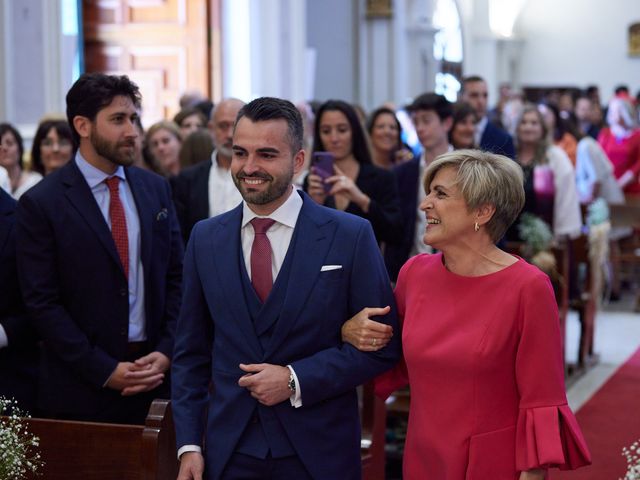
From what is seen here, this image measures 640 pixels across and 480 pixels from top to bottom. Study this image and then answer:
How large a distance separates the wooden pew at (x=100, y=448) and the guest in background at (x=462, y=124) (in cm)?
365

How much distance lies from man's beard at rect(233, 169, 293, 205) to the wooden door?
8131mm

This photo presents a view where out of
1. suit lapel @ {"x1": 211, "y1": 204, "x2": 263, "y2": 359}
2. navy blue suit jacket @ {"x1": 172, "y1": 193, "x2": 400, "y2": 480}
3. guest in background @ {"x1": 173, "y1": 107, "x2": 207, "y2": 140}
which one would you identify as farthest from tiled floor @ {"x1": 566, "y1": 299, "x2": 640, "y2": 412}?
suit lapel @ {"x1": 211, "y1": 204, "x2": 263, "y2": 359}

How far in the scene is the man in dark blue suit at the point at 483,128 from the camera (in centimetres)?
693

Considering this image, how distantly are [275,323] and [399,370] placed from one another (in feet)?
1.41

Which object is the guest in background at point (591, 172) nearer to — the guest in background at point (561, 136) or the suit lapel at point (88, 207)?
the guest in background at point (561, 136)

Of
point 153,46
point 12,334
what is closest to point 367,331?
point 12,334

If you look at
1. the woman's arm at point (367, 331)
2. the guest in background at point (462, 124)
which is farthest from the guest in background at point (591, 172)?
the woman's arm at point (367, 331)

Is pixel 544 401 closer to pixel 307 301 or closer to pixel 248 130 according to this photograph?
pixel 307 301

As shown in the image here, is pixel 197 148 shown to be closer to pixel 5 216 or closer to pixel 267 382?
pixel 5 216

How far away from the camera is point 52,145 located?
19.0 feet

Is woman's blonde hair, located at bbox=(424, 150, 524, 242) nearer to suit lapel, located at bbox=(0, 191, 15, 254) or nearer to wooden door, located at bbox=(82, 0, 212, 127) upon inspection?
suit lapel, located at bbox=(0, 191, 15, 254)

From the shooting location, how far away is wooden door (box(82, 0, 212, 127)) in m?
10.7

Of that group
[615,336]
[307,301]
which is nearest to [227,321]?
[307,301]

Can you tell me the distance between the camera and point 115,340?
388cm
